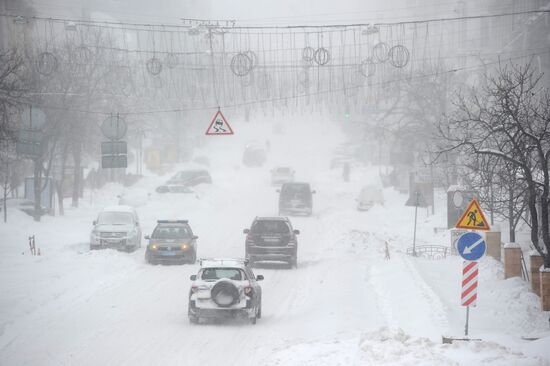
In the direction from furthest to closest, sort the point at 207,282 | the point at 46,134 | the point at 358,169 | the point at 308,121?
the point at 308,121 < the point at 358,169 < the point at 46,134 < the point at 207,282

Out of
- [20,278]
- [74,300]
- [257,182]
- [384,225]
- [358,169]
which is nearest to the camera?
[74,300]

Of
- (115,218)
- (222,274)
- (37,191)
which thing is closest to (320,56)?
(222,274)

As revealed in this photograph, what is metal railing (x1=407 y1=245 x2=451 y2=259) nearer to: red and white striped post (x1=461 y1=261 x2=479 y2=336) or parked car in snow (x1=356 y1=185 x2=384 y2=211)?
red and white striped post (x1=461 y1=261 x2=479 y2=336)

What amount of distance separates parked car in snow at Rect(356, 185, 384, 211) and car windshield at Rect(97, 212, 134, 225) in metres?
23.3

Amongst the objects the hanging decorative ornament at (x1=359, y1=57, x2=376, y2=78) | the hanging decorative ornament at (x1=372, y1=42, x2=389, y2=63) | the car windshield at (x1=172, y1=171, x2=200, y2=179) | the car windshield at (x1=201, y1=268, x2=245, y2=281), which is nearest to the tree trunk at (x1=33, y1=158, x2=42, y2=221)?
the hanging decorative ornament at (x1=359, y1=57, x2=376, y2=78)

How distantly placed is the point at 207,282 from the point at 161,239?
11685mm

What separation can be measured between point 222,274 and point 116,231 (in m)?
14.3

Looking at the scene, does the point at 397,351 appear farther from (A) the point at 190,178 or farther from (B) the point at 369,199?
(A) the point at 190,178

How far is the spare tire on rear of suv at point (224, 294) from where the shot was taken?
1623 centimetres

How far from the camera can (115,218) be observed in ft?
104

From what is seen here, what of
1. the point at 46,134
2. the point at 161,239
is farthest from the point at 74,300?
the point at 46,134

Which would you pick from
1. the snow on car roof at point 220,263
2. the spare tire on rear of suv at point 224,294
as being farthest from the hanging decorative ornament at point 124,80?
the spare tire on rear of suv at point 224,294

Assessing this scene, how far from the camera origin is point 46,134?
130 ft

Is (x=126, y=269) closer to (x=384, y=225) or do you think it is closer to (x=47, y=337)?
(x=47, y=337)
